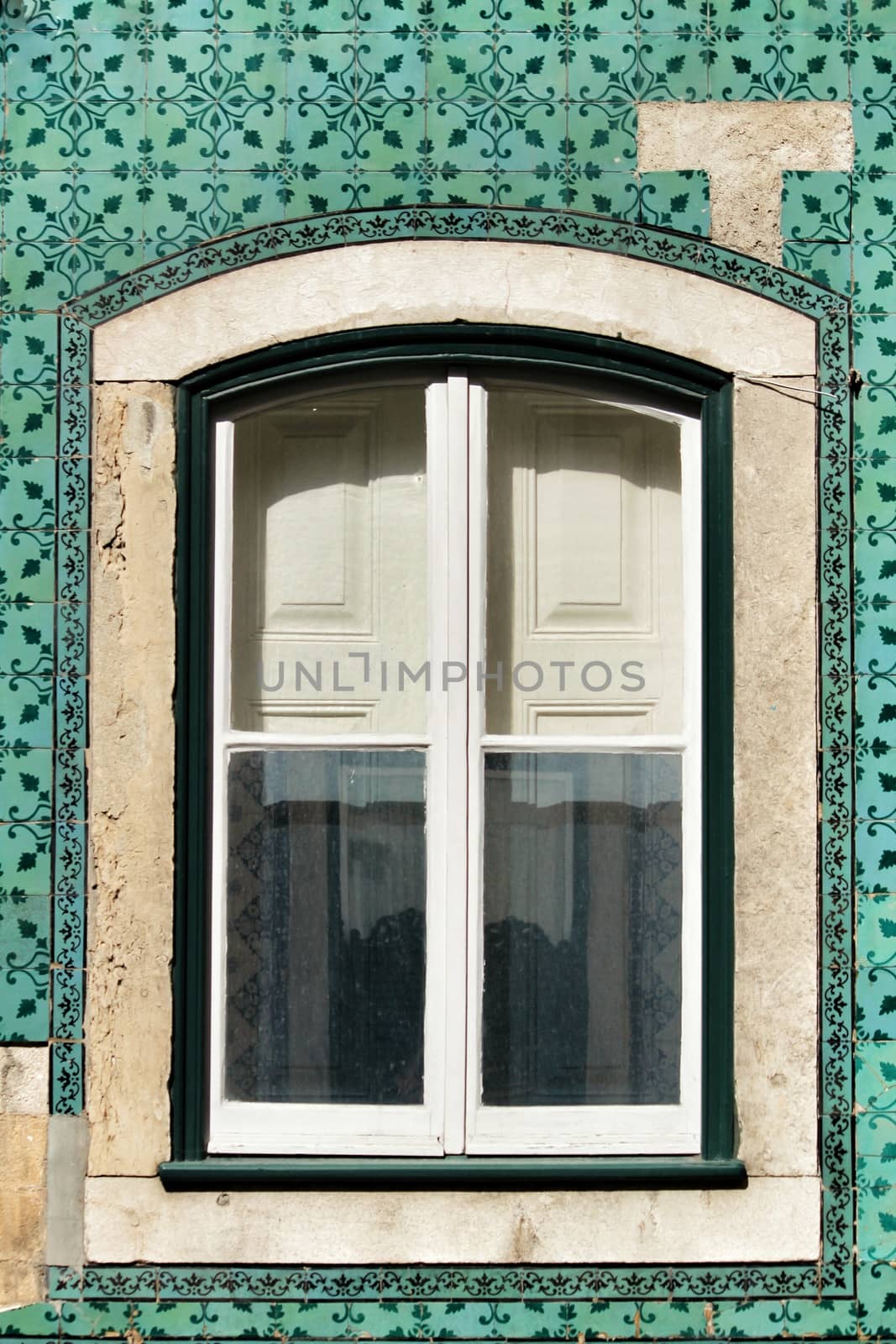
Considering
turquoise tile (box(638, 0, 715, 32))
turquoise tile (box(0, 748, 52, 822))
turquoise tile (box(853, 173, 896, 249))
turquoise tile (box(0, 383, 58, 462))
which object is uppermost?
turquoise tile (box(638, 0, 715, 32))

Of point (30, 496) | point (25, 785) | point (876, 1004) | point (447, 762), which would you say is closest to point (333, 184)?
point (30, 496)

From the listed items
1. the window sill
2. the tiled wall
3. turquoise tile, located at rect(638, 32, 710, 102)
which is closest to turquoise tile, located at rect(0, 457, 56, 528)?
the tiled wall

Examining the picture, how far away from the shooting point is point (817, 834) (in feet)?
11.5

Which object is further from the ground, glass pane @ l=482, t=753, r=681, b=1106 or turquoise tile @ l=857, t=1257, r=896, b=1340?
glass pane @ l=482, t=753, r=681, b=1106

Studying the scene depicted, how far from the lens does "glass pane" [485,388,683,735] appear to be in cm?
362

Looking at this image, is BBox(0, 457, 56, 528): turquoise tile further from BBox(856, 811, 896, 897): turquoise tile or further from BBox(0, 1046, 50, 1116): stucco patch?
BBox(856, 811, 896, 897): turquoise tile

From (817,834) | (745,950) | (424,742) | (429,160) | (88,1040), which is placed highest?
(429,160)

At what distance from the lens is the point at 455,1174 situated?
3418 mm

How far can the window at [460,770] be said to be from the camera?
3525mm

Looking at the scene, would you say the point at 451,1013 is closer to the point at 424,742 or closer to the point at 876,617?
the point at 424,742

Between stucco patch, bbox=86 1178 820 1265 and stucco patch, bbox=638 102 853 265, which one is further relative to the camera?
stucco patch, bbox=638 102 853 265

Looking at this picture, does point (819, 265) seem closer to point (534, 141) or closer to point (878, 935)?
point (534, 141)

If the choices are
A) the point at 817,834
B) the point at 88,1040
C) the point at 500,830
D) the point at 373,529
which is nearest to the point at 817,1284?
the point at 817,834

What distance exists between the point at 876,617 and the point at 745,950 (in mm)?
866
